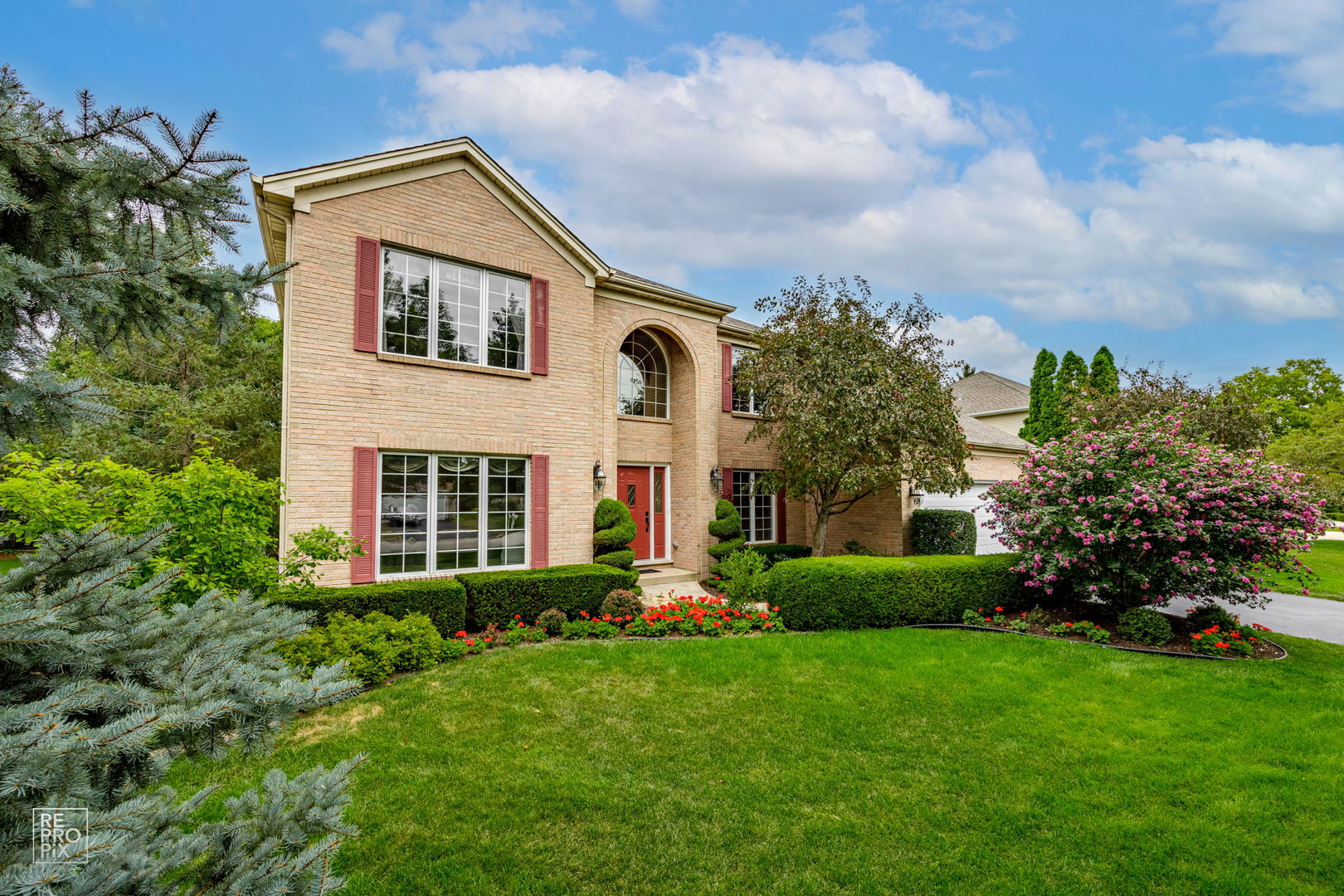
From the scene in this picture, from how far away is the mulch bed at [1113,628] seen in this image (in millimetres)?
8211

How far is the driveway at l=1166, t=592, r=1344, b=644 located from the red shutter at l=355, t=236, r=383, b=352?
14455mm

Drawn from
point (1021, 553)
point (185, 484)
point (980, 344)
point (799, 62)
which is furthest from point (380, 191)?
point (980, 344)

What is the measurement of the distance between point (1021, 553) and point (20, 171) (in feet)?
38.3

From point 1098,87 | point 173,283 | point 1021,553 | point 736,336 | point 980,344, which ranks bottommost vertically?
point 1021,553

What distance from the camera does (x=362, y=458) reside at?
9141mm

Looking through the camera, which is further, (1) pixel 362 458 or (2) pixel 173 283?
(1) pixel 362 458

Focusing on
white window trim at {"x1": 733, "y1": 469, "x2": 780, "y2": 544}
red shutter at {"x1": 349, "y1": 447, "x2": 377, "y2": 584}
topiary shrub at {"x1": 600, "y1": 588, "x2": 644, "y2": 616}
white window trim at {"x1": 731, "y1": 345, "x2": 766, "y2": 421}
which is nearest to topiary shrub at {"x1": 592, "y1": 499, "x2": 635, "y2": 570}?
topiary shrub at {"x1": 600, "y1": 588, "x2": 644, "y2": 616}

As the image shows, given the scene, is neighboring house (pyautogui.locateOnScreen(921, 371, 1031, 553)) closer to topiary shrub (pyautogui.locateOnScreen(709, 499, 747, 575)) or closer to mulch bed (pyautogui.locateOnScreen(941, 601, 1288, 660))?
mulch bed (pyautogui.locateOnScreen(941, 601, 1288, 660))

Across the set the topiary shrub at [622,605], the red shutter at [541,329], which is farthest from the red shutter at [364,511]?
the topiary shrub at [622,605]

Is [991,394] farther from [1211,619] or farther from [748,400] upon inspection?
[1211,619]

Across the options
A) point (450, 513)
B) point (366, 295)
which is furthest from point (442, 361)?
point (450, 513)

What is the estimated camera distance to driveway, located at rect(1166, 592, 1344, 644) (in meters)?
9.66

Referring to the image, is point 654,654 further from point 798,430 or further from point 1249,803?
point 798,430

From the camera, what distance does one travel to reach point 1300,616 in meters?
11.0
